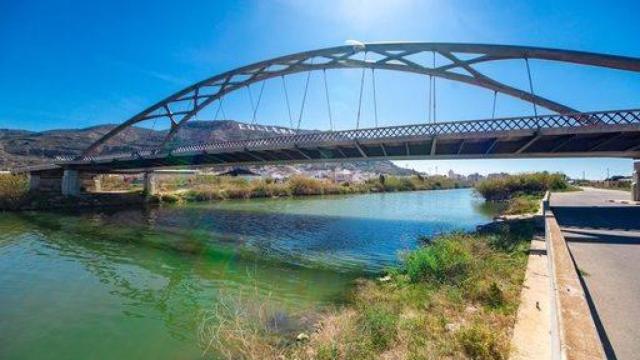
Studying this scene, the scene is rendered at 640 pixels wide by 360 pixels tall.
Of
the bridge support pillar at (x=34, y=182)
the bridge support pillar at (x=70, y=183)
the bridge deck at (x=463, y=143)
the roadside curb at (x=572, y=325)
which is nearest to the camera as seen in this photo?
the roadside curb at (x=572, y=325)

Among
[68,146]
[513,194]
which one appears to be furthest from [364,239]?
[68,146]

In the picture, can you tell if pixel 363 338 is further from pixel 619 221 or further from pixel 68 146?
pixel 68 146

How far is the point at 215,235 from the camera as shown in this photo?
22.8 m

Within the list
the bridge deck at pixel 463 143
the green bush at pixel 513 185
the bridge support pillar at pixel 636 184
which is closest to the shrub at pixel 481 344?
the bridge deck at pixel 463 143

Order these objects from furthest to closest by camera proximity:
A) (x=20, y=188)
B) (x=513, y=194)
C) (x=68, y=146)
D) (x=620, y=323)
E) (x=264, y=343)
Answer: (x=68, y=146) < (x=513, y=194) < (x=20, y=188) < (x=264, y=343) < (x=620, y=323)

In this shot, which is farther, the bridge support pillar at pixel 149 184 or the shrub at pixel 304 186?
the shrub at pixel 304 186

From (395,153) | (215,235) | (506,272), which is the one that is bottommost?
(215,235)

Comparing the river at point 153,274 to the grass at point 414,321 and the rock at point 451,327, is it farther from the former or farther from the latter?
the rock at point 451,327

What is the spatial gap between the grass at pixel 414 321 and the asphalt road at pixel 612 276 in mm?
1330

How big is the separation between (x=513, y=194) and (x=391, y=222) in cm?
2855

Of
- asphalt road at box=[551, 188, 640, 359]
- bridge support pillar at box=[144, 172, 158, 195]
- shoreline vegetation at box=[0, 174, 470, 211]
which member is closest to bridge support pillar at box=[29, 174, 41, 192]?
shoreline vegetation at box=[0, 174, 470, 211]

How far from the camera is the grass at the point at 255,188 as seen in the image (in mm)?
55281

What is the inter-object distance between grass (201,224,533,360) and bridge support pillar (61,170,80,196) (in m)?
46.3

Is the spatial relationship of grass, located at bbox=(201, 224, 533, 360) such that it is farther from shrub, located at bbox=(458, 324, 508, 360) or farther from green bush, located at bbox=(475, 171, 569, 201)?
green bush, located at bbox=(475, 171, 569, 201)
